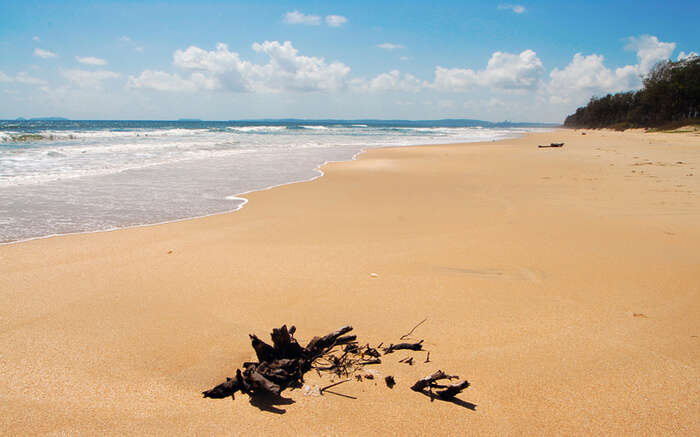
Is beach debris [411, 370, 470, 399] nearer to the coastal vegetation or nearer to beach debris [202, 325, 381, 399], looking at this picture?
beach debris [202, 325, 381, 399]

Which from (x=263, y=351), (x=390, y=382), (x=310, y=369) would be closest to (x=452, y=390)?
(x=390, y=382)

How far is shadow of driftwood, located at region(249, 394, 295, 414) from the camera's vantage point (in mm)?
1926

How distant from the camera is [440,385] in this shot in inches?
81.6

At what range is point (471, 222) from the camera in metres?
5.64

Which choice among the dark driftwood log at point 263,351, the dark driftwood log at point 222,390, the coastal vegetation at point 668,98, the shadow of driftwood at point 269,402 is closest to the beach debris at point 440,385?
the shadow of driftwood at point 269,402

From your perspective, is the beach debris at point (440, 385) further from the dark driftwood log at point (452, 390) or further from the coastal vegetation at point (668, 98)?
the coastal vegetation at point (668, 98)

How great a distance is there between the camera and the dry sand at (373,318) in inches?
74.9

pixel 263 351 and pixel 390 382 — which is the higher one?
pixel 263 351

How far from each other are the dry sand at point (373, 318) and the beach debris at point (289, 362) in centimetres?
8

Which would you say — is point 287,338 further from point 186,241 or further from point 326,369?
point 186,241

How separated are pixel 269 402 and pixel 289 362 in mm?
225

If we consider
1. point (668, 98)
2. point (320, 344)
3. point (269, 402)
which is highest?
point (668, 98)

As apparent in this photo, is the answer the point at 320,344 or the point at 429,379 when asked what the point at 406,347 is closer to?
the point at 429,379

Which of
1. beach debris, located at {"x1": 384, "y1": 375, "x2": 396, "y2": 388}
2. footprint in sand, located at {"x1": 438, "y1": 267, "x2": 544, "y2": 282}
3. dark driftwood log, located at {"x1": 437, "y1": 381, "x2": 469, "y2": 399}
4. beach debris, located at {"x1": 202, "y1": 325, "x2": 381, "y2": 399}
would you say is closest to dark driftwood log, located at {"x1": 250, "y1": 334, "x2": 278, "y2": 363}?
beach debris, located at {"x1": 202, "y1": 325, "x2": 381, "y2": 399}
